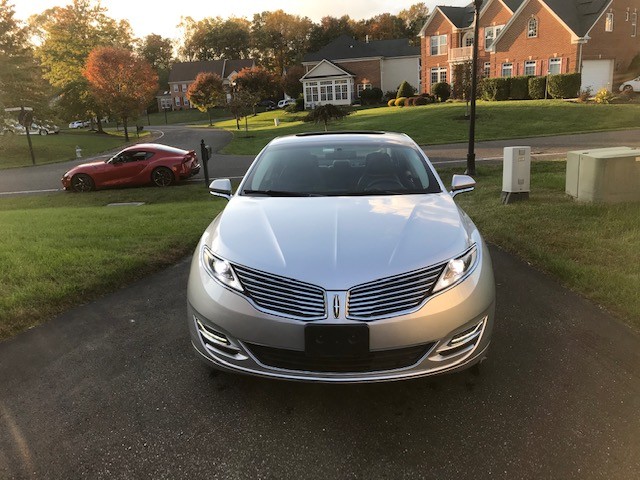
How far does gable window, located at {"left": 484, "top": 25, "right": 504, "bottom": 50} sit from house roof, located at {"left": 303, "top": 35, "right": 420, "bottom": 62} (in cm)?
1521

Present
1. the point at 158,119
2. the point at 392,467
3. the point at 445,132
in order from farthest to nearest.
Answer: the point at 158,119, the point at 445,132, the point at 392,467

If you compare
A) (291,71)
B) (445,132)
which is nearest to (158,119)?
(291,71)

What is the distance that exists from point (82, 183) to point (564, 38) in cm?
3520

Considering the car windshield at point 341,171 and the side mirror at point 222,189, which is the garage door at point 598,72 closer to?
the car windshield at point 341,171

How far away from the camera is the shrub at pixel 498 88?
34844 millimetres

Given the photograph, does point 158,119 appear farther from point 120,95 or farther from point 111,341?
point 111,341

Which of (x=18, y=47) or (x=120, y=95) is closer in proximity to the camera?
(x=18, y=47)

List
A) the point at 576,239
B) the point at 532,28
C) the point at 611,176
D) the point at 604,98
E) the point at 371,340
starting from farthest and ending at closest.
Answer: the point at 532,28, the point at 604,98, the point at 611,176, the point at 576,239, the point at 371,340

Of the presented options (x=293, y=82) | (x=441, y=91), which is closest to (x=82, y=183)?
(x=441, y=91)

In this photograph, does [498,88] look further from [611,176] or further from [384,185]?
[384,185]

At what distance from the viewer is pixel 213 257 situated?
3225 mm

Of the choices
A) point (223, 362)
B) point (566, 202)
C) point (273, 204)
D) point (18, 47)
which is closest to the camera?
point (223, 362)

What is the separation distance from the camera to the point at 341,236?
3170 millimetres

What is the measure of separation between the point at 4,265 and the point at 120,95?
38622 millimetres
